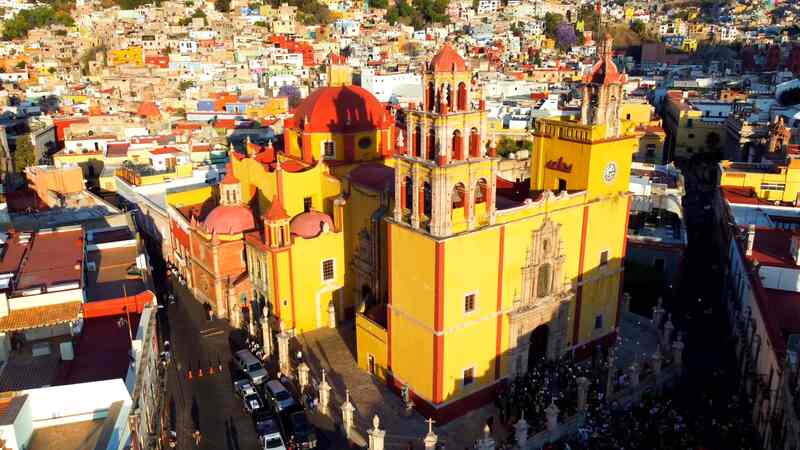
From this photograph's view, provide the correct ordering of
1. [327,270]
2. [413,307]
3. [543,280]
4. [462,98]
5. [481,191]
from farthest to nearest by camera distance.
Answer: [327,270] < [543,280] < [481,191] < [413,307] < [462,98]

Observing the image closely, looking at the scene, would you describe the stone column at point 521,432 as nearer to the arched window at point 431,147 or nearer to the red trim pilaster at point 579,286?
the red trim pilaster at point 579,286

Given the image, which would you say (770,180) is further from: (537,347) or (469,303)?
(469,303)

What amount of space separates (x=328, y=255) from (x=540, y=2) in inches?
6484

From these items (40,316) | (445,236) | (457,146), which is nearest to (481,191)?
(457,146)

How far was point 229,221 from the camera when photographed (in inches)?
1430

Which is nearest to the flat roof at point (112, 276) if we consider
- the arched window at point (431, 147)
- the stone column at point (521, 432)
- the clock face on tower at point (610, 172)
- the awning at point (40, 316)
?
the awning at point (40, 316)

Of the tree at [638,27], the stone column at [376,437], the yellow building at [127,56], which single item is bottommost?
the stone column at [376,437]

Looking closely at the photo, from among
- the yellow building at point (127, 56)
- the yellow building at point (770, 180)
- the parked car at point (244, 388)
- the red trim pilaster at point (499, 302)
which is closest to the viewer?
the red trim pilaster at point (499, 302)

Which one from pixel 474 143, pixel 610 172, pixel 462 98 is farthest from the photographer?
pixel 610 172

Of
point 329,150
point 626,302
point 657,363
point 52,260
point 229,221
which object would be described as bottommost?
point 657,363

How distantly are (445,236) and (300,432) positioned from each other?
9284mm

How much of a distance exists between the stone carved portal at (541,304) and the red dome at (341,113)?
13.2 m

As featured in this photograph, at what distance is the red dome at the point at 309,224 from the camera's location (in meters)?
33.4

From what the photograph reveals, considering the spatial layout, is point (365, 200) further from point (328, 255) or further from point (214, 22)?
point (214, 22)
